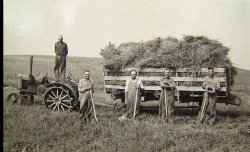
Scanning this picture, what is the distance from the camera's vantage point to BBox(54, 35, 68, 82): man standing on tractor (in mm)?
7993

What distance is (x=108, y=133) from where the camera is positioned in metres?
6.66

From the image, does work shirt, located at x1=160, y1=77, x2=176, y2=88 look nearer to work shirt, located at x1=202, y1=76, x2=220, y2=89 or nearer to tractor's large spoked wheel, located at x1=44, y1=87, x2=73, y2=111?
work shirt, located at x1=202, y1=76, x2=220, y2=89

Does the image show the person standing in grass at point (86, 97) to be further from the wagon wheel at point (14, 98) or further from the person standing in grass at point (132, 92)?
the wagon wheel at point (14, 98)

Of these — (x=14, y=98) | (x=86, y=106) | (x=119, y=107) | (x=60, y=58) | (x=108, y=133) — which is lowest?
(x=108, y=133)

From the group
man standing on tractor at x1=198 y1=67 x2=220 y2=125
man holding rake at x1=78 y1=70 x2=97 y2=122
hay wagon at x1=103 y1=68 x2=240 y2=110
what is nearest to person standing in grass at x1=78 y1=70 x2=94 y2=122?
man holding rake at x1=78 y1=70 x2=97 y2=122

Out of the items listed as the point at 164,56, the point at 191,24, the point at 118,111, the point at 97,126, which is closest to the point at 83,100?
the point at 97,126

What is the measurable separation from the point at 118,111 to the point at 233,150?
360cm

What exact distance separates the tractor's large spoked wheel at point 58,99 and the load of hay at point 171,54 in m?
1.37

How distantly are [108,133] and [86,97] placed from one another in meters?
1.19

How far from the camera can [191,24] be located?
794 cm

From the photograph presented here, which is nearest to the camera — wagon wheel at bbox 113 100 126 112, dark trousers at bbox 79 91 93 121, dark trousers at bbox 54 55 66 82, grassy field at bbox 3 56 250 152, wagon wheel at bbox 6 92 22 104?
grassy field at bbox 3 56 250 152

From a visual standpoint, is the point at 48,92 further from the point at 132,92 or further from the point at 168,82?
the point at 168,82

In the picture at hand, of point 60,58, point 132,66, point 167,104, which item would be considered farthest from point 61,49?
point 167,104

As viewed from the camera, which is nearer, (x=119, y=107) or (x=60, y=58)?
(x=60, y=58)
